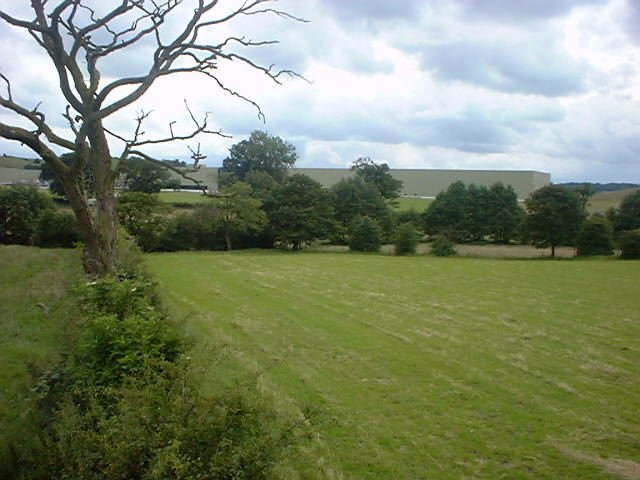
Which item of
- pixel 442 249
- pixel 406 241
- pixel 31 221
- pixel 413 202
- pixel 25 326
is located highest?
pixel 413 202

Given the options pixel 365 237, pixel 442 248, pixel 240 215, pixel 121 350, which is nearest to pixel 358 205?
pixel 365 237

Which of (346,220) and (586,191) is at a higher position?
(586,191)

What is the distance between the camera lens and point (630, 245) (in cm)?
3195

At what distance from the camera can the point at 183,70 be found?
8031mm

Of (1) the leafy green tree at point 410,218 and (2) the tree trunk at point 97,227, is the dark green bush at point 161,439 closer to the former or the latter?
(2) the tree trunk at point 97,227

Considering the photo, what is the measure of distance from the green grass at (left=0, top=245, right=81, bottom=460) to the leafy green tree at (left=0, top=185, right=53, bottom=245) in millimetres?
16928

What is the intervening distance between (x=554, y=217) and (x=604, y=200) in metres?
20.4

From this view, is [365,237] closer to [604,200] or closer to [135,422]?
[604,200]

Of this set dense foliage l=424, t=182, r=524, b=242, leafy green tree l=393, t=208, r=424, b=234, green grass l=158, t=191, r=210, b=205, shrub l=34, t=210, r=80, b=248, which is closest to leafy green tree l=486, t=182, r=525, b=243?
dense foliage l=424, t=182, r=524, b=242

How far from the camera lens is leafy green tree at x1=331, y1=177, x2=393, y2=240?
4059cm

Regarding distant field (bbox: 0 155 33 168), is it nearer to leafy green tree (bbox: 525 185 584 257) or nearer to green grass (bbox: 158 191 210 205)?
green grass (bbox: 158 191 210 205)

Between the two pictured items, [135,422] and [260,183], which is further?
[260,183]

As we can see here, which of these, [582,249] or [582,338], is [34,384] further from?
[582,249]

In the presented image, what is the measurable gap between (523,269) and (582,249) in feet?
34.4
